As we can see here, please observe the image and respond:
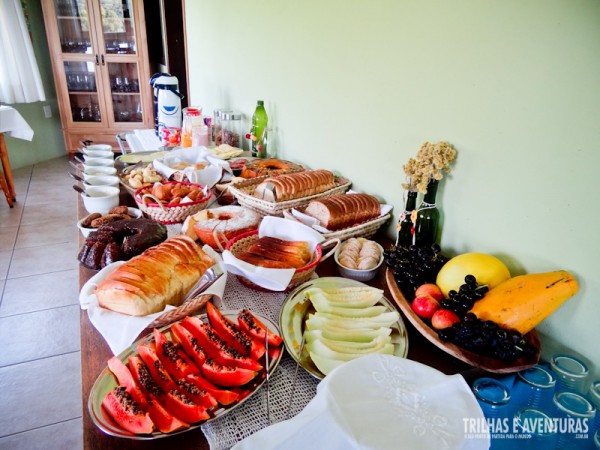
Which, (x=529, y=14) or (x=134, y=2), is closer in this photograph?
(x=529, y=14)

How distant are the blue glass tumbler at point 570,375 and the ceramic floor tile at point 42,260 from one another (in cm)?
262

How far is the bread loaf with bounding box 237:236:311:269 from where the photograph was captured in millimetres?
993

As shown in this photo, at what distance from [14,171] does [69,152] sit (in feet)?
2.03

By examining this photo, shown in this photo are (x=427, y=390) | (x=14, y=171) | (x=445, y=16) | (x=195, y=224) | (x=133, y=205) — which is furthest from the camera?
(x=14, y=171)

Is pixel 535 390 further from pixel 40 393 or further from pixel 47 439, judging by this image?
pixel 40 393

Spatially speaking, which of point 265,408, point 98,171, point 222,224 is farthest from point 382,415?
point 98,171

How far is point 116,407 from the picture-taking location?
62 centimetres

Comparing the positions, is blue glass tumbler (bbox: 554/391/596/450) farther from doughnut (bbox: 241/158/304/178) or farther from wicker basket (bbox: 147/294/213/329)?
doughnut (bbox: 241/158/304/178)

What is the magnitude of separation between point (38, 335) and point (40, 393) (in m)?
0.40

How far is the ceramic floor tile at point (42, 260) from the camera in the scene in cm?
243

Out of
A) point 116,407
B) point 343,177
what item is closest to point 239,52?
point 343,177

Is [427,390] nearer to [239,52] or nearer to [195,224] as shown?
[195,224]

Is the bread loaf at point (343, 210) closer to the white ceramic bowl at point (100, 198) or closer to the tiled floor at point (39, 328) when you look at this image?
the white ceramic bowl at point (100, 198)

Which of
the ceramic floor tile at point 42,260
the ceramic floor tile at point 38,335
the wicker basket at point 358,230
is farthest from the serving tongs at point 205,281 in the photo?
the ceramic floor tile at point 42,260
